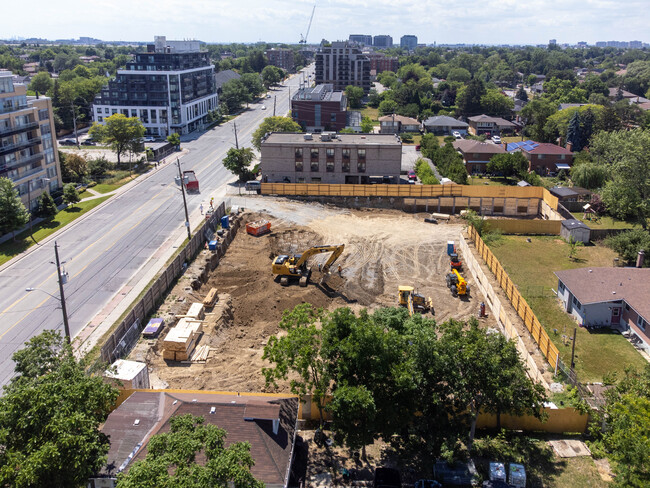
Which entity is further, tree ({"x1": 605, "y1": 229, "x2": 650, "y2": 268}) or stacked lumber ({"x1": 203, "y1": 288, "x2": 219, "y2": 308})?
tree ({"x1": 605, "y1": 229, "x2": 650, "y2": 268})

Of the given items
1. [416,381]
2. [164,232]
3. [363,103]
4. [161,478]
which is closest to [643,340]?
[416,381]

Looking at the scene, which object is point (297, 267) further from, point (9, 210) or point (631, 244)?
point (631, 244)

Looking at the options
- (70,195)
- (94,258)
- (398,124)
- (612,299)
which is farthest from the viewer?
(398,124)

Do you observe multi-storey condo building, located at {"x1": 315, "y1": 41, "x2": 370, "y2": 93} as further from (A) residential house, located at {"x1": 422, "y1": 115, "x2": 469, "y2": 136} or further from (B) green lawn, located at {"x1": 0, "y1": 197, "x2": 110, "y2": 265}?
(B) green lawn, located at {"x1": 0, "y1": 197, "x2": 110, "y2": 265}

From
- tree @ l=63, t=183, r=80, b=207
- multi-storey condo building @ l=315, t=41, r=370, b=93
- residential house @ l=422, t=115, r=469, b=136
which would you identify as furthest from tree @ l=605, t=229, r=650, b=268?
multi-storey condo building @ l=315, t=41, r=370, b=93

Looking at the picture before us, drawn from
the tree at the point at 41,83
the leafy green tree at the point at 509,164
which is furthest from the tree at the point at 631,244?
the tree at the point at 41,83

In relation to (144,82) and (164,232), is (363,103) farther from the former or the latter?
(164,232)


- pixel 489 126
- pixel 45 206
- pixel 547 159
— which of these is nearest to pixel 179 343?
pixel 45 206
